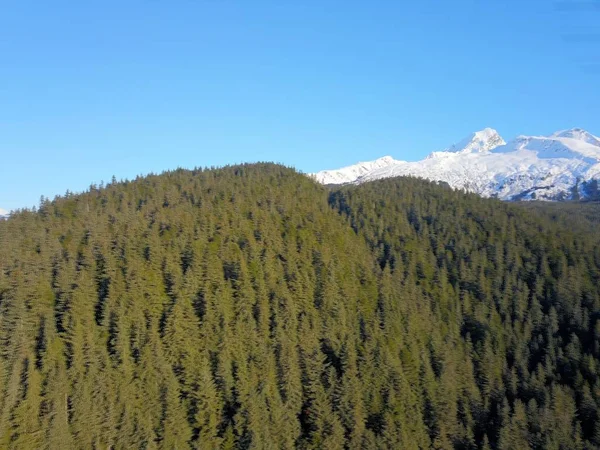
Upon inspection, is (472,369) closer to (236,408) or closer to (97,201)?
(236,408)

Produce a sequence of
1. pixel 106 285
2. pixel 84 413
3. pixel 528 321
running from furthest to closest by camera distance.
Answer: pixel 528 321
pixel 106 285
pixel 84 413

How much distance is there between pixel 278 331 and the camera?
93875 millimetres

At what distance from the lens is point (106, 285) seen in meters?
93.6

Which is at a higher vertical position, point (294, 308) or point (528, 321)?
point (294, 308)

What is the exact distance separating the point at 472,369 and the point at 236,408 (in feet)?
154

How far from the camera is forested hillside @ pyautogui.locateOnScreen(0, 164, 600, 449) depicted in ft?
244

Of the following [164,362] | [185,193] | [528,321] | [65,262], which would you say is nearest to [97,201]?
[185,193]

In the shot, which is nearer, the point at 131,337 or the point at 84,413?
the point at 84,413

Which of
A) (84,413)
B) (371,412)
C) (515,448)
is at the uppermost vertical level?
(84,413)

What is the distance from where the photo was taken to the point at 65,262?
96750 mm

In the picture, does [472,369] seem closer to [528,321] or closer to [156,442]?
[528,321]

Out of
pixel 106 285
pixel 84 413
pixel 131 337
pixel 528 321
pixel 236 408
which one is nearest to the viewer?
pixel 84 413

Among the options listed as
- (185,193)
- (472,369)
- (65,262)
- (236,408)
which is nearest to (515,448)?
(472,369)

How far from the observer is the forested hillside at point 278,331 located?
7425cm
